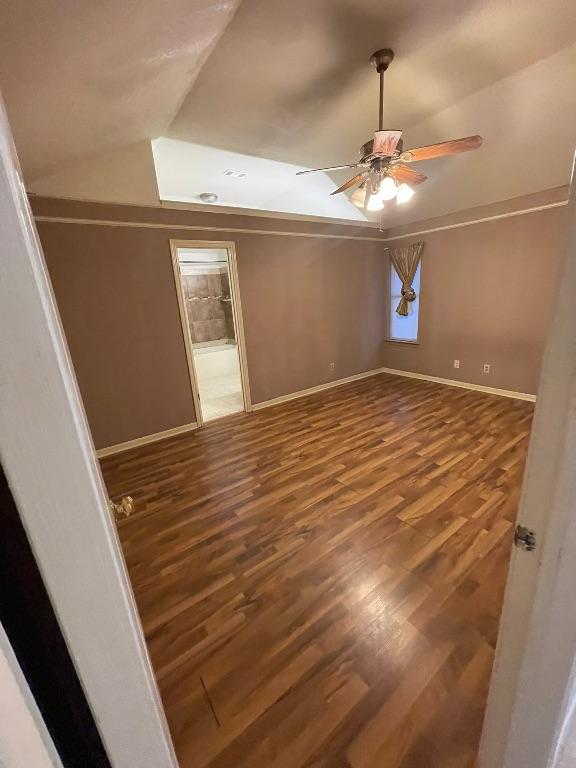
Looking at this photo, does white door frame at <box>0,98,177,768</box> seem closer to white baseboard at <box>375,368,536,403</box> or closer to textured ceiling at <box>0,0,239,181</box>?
textured ceiling at <box>0,0,239,181</box>

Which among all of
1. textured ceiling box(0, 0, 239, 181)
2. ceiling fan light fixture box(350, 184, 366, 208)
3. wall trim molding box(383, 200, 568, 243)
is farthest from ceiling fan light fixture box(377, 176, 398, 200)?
wall trim molding box(383, 200, 568, 243)

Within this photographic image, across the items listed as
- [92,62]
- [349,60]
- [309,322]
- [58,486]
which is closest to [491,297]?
[309,322]

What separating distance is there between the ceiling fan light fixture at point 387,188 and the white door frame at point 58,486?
7.97 feet

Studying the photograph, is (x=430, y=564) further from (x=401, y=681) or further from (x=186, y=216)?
(x=186, y=216)

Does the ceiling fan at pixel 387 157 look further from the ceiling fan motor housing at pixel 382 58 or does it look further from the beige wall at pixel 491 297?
the beige wall at pixel 491 297

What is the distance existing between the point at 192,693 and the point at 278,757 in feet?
1.26

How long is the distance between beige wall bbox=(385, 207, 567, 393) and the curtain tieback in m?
0.18

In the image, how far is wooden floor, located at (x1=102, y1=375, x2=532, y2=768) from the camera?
1.09m

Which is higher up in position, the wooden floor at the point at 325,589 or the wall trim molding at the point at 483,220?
the wall trim molding at the point at 483,220

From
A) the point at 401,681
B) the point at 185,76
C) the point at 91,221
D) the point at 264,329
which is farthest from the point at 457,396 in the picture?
the point at 91,221

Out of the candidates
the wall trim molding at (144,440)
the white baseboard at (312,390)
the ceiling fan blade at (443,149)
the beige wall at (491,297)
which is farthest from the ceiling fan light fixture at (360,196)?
the wall trim molding at (144,440)

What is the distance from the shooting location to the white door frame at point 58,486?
12.7 inches

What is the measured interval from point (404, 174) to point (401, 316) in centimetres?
299

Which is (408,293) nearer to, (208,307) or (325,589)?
(208,307)
